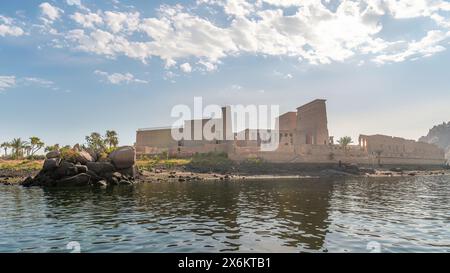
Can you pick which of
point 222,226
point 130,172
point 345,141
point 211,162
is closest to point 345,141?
point 345,141

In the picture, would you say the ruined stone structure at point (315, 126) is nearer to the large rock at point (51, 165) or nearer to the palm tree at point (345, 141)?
the palm tree at point (345, 141)

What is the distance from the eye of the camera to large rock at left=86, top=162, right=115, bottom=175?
42.2 m

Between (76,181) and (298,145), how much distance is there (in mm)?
48930

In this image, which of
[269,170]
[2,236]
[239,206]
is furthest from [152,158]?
[2,236]

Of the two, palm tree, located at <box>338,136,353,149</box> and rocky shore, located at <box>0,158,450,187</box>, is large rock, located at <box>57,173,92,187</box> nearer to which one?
rocky shore, located at <box>0,158,450,187</box>

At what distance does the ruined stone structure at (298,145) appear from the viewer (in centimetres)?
7194

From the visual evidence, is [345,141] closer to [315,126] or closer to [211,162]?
[315,126]

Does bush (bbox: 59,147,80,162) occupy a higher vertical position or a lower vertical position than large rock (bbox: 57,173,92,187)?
higher

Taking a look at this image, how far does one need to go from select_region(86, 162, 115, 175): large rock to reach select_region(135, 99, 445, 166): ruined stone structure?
28.7m

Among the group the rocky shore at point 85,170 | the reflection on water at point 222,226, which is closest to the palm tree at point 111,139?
the rocky shore at point 85,170

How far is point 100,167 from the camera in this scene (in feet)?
139

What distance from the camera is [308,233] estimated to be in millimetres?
13852

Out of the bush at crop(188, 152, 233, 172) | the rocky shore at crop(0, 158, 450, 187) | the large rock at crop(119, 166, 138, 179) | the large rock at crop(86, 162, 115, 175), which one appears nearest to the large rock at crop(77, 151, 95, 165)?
the rocky shore at crop(0, 158, 450, 187)
